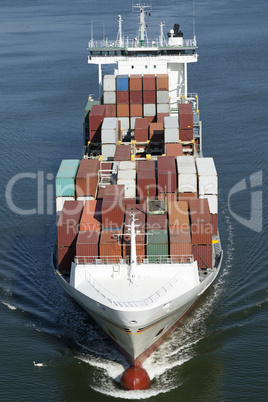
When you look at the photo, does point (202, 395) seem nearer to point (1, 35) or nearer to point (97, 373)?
point (97, 373)

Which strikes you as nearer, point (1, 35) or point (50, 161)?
point (50, 161)

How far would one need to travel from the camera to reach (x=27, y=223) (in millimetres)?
41188

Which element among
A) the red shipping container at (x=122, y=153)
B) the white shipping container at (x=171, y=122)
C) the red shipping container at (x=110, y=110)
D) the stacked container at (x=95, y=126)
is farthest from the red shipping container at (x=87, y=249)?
the red shipping container at (x=110, y=110)

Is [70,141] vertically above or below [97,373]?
above

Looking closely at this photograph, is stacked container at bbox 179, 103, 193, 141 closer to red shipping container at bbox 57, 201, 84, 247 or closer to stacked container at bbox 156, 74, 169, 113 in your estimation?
stacked container at bbox 156, 74, 169, 113

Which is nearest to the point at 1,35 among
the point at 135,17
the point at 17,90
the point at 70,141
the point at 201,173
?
the point at 135,17

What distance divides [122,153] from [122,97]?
29.9 feet

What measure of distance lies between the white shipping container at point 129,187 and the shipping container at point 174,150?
5.36 m

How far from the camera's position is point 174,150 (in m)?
37.8

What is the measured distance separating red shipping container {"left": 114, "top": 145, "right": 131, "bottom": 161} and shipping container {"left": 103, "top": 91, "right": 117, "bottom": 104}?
24.5 feet

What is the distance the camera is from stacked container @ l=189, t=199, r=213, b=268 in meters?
28.9

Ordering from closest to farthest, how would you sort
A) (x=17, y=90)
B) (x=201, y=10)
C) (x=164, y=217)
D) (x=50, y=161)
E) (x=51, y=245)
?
(x=164, y=217) → (x=51, y=245) → (x=50, y=161) → (x=17, y=90) → (x=201, y=10)

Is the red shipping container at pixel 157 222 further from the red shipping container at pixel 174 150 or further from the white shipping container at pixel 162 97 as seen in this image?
the white shipping container at pixel 162 97

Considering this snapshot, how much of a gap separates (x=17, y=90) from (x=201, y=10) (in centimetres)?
5984
